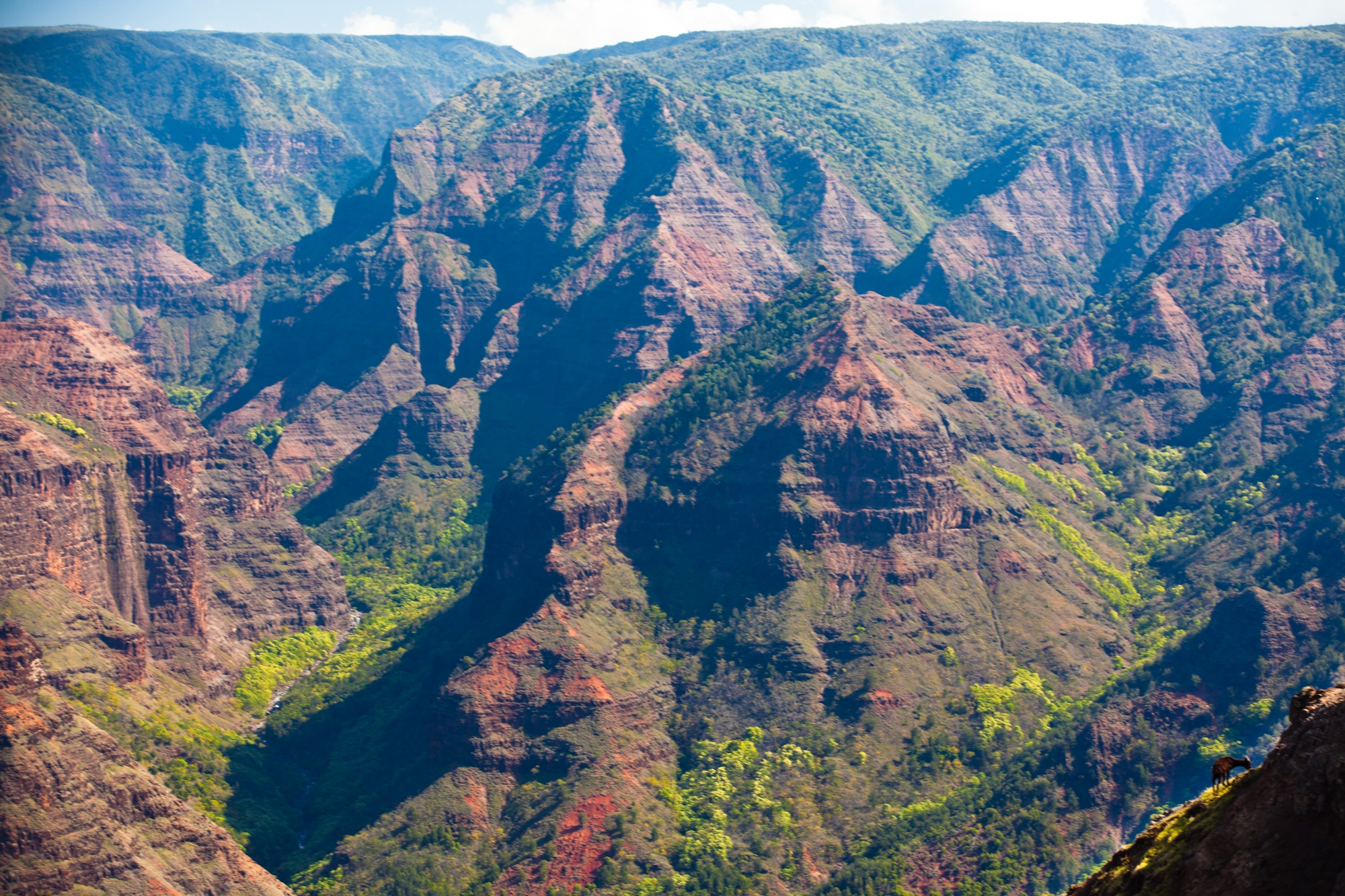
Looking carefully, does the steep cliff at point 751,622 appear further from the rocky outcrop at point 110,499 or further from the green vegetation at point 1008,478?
the rocky outcrop at point 110,499

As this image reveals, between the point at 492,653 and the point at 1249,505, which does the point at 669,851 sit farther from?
the point at 1249,505

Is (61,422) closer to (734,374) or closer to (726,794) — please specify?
(734,374)

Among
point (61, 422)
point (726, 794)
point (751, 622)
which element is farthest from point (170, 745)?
point (751, 622)

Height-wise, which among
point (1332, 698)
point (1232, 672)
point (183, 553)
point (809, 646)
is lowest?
point (1232, 672)

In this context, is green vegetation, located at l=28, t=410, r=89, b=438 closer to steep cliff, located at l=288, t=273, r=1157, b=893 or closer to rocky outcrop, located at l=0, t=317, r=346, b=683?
rocky outcrop, located at l=0, t=317, r=346, b=683

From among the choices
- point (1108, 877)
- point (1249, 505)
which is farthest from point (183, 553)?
point (1108, 877)

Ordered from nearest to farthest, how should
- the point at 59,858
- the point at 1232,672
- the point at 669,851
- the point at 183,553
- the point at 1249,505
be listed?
the point at 59,858 < the point at 669,851 < the point at 1232,672 < the point at 183,553 < the point at 1249,505

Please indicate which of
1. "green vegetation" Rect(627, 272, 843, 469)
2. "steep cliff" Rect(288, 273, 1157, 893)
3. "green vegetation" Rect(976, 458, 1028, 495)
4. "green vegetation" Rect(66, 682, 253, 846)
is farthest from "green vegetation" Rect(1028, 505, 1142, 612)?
"green vegetation" Rect(66, 682, 253, 846)
